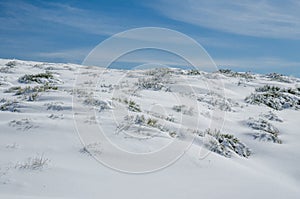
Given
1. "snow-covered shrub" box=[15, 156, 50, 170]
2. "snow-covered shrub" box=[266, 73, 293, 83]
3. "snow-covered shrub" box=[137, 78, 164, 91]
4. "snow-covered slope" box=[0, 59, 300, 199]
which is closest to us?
"snow-covered slope" box=[0, 59, 300, 199]

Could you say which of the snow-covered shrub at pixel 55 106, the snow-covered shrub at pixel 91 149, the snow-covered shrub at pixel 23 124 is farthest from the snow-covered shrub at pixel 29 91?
the snow-covered shrub at pixel 91 149

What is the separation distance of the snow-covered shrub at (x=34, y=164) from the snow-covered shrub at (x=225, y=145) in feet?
13.3

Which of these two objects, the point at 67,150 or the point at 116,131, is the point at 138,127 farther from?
the point at 67,150

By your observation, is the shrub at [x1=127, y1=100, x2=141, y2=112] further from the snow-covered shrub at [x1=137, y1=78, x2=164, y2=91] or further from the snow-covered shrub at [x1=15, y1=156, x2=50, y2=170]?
the snow-covered shrub at [x1=137, y1=78, x2=164, y2=91]

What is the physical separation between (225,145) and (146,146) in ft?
8.80

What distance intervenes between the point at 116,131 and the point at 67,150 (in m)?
1.39

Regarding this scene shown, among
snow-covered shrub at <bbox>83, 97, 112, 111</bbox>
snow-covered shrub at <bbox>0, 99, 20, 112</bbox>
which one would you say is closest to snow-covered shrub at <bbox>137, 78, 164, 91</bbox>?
snow-covered shrub at <bbox>83, 97, 112, 111</bbox>

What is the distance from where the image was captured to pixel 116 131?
25.2 feet

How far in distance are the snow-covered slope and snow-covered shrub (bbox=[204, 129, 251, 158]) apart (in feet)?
0.09

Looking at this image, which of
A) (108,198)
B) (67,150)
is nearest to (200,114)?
(67,150)

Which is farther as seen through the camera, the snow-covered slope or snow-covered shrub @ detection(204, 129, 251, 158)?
Answer: snow-covered shrub @ detection(204, 129, 251, 158)

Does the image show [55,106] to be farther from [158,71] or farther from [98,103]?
[158,71]

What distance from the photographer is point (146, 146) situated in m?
7.17

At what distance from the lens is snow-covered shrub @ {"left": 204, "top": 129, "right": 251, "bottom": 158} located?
838cm
